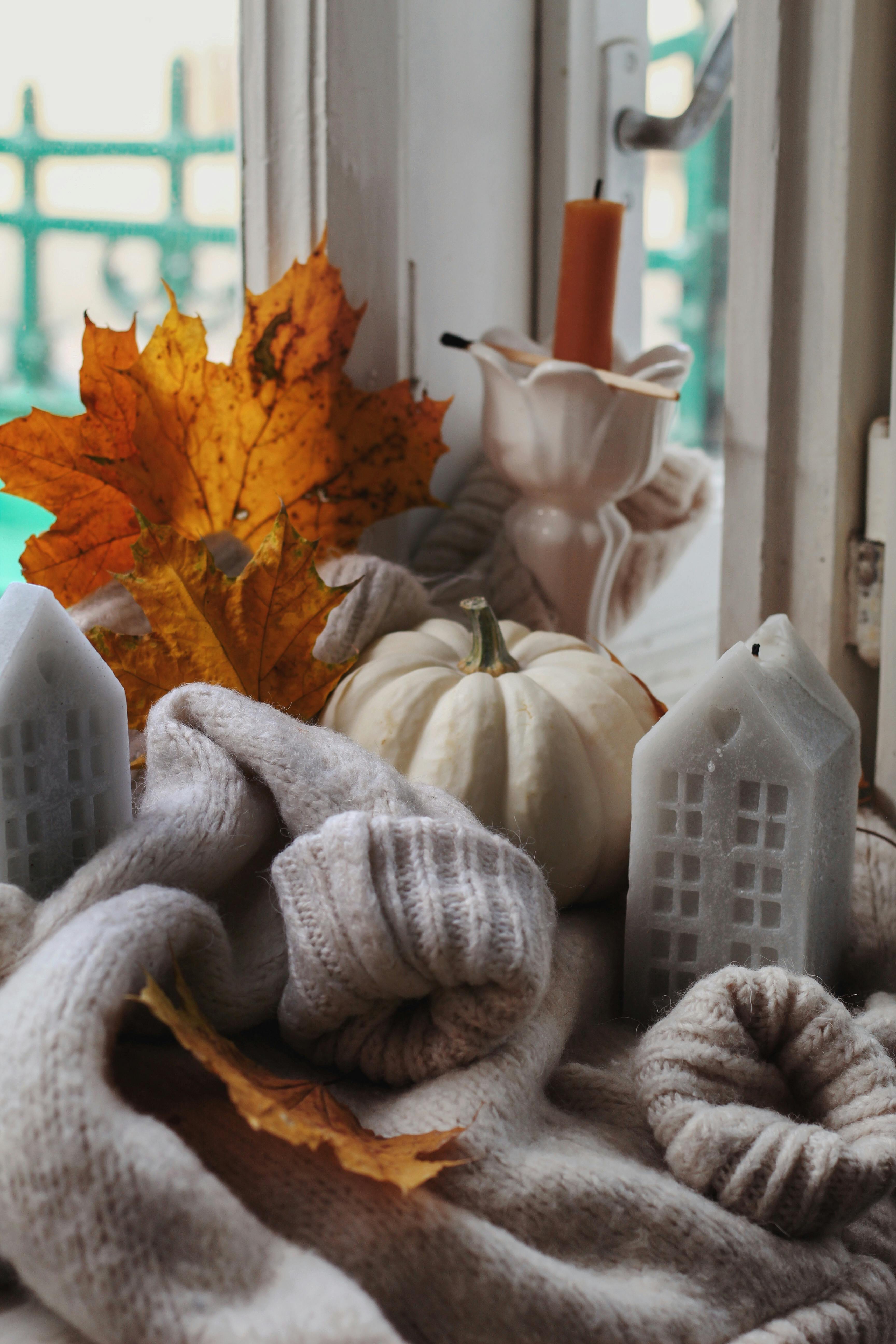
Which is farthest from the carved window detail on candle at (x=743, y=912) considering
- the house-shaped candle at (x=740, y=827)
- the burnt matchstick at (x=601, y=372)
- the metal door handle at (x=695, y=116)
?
the metal door handle at (x=695, y=116)

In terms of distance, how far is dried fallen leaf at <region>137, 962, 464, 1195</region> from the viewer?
1.48ft

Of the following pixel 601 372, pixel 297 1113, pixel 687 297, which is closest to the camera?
pixel 297 1113

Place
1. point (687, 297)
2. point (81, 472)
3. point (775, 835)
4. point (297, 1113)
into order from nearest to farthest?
point (297, 1113) → point (775, 835) → point (81, 472) → point (687, 297)

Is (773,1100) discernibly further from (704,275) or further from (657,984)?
(704,275)

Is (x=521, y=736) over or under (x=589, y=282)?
under

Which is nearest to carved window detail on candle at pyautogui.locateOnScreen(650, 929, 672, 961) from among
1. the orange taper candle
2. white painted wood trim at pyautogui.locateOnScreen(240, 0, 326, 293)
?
the orange taper candle

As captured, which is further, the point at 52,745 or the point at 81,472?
the point at 81,472

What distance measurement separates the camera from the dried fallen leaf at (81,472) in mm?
814

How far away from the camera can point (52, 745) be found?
0.57 metres

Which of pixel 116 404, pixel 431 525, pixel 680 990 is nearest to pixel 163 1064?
pixel 680 990

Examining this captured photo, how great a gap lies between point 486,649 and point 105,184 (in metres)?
0.49

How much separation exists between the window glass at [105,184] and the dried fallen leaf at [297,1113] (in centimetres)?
51

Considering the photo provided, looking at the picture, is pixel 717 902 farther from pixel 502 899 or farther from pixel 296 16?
pixel 296 16

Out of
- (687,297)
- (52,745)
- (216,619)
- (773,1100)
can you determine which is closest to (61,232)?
(216,619)
